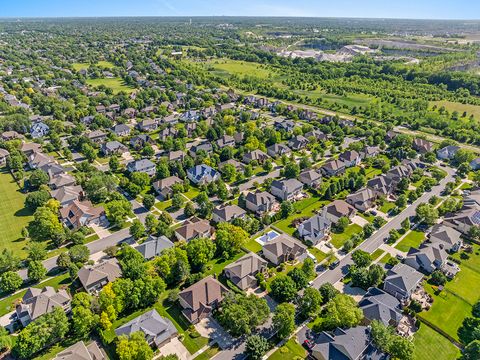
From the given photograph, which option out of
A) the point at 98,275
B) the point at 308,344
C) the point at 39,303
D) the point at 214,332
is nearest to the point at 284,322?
the point at 308,344

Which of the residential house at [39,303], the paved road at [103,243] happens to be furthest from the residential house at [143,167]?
the residential house at [39,303]

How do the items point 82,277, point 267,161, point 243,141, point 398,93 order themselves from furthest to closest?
1. point 398,93
2. point 243,141
3. point 267,161
4. point 82,277

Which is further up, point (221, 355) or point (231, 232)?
point (231, 232)

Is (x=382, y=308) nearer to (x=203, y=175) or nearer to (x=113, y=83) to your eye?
(x=203, y=175)

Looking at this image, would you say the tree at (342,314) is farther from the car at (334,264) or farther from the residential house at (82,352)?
the residential house at (82,352)

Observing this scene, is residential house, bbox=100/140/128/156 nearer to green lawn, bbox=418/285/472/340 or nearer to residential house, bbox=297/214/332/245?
residential house, bbox=297/214/332/245

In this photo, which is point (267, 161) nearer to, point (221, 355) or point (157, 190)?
point (157, 190)

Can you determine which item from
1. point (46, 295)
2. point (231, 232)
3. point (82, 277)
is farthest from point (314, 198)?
point (46, 295)
